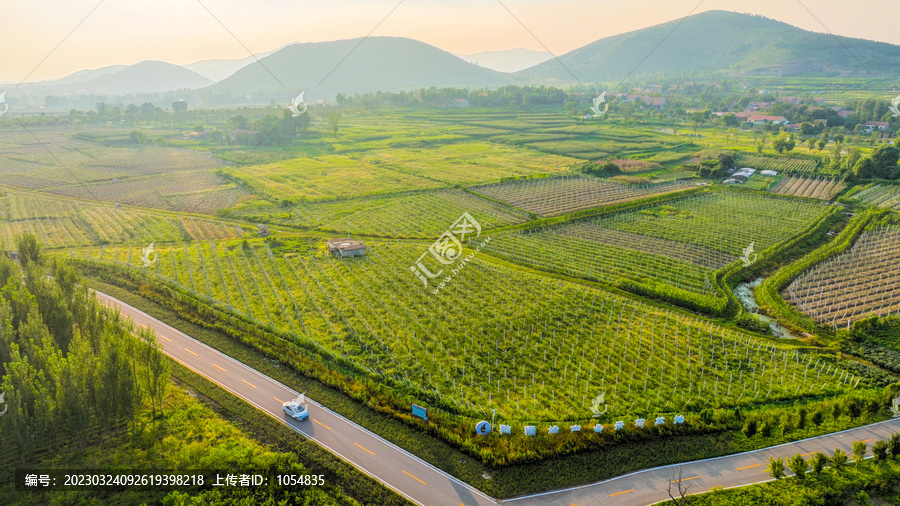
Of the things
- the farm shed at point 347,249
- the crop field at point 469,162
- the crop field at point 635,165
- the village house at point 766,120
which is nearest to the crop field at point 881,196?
the crop field at point 635,165

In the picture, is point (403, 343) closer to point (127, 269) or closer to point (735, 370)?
point (735, 370)

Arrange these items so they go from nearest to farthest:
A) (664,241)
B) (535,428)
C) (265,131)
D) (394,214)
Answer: (535,428) < (664,241) < (394,214) < (265,131)

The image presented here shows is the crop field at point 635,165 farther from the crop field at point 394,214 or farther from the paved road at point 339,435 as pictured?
the paved road at point 339,435

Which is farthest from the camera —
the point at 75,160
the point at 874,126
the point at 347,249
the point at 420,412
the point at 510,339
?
the point at 874,126

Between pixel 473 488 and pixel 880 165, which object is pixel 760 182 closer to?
pixel 880 165

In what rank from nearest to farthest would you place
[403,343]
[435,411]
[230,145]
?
[435,411] → [403,343] → [230,145]

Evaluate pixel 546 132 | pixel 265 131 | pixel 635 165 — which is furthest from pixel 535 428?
pixel 546 132

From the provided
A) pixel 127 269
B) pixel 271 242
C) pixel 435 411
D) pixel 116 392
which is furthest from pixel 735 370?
pixel 127 269
